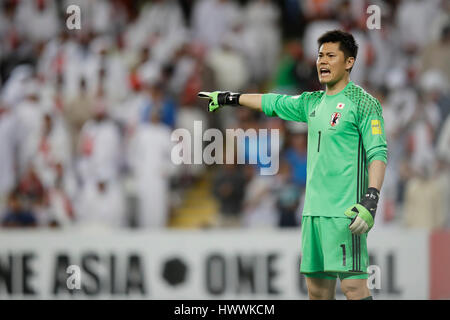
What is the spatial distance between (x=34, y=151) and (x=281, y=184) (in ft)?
11.7

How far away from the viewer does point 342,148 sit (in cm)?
592

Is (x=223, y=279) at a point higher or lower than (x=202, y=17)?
lower

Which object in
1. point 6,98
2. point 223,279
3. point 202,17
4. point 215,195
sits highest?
point 202,17

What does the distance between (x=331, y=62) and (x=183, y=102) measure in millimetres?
8008

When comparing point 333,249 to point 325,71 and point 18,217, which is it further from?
point 18,217

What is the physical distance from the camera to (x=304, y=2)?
51.6 ft

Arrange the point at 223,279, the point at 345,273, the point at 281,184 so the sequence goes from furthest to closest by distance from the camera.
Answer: the point at 281,184 → the point at 223,279 → the point at 345,273

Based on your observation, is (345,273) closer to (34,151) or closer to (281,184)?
(281,184)

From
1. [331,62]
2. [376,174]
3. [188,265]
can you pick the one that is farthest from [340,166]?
[188,265]

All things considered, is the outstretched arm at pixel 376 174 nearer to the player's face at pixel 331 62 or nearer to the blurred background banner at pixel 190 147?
the player's face at pixel 331 62

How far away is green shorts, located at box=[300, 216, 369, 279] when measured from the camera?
5.88m

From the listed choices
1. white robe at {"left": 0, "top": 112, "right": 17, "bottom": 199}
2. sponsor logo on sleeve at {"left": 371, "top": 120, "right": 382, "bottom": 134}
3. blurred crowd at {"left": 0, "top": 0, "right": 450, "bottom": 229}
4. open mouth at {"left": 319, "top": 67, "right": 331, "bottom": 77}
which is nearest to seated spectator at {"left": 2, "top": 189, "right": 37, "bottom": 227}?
blurred crowd at {"left": 0, "top": 0, "right": 450, "bottom": 229}

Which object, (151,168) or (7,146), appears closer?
(151,168)
